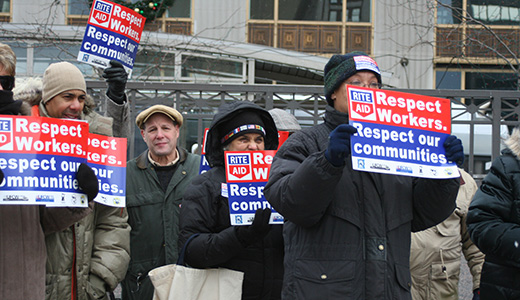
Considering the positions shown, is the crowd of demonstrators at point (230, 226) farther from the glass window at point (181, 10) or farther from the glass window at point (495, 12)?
the glass window at point (181, 10)

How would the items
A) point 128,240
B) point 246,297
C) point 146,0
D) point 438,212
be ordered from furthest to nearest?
point 146,0, point 128,240, point 246,297, point 438,212

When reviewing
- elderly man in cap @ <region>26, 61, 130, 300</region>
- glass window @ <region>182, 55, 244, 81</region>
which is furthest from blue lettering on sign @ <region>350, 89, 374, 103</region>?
glass window @ <region>182, 55, 244, 81</region>

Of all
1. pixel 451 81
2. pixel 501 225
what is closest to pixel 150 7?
pixel 501 225

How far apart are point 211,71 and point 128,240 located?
9.47m

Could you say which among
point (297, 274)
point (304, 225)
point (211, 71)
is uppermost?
point (211, 71)

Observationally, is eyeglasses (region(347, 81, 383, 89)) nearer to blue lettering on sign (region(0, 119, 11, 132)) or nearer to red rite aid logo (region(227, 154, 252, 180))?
red rite aid logo (region(227, 154, 252, 180))

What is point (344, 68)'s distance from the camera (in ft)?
9.82

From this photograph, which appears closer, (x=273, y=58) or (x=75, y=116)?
(x=75, y=116)

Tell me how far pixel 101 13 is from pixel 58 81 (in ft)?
4.10

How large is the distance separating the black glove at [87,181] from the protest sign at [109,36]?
188 cm

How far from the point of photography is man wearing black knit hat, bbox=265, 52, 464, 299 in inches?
105

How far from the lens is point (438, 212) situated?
298 centimetres

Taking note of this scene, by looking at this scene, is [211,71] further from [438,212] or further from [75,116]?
[438,212]

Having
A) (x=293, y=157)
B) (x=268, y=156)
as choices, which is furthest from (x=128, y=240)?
(x=293, y=157)
